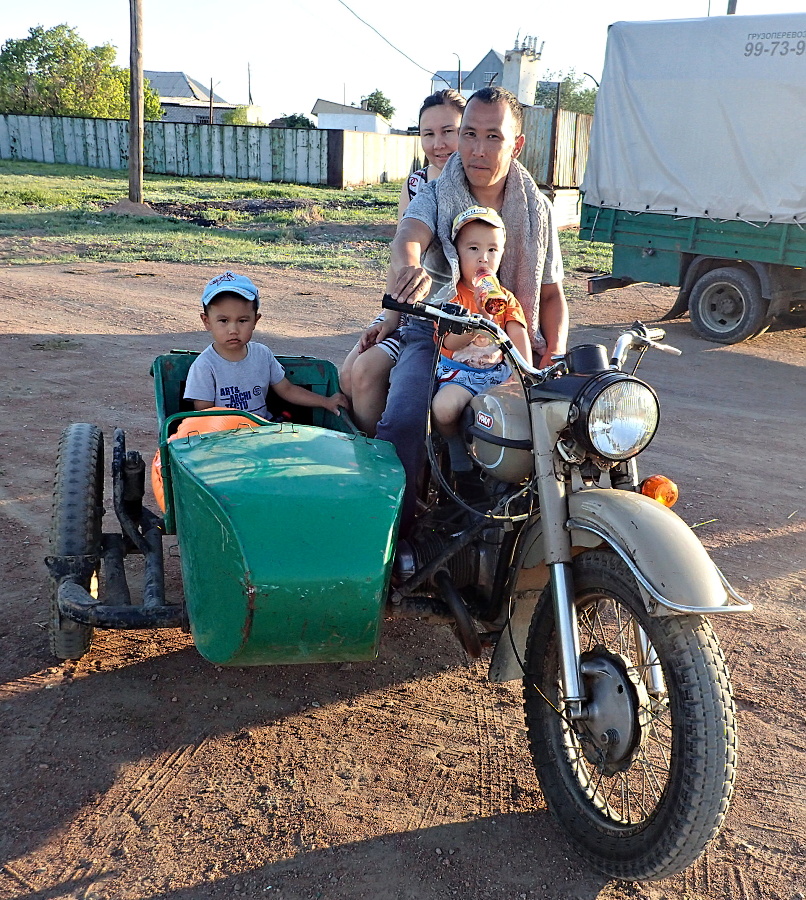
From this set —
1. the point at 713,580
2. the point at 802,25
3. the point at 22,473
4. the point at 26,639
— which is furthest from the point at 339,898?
the point at 802,25

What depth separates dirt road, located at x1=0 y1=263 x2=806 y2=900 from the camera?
7.90ft

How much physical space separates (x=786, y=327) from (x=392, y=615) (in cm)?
902

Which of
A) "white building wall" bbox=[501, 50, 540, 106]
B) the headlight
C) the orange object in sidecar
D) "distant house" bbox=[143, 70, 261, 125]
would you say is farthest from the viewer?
"distant house" bbox=[143, 70, 261, 125]

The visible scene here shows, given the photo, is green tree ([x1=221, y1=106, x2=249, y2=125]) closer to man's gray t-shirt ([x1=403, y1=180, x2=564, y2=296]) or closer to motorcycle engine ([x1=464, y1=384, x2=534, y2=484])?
man's gray t-shirt ([x1=403, y1=180, x2=564, y2=296])

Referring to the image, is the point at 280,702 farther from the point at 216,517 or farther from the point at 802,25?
the point at 802,25

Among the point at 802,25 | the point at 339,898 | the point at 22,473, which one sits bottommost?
the point at 339,898

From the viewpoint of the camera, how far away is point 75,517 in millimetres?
3385

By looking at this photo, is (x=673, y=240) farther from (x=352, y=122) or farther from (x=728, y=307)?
(x=352, y=122)

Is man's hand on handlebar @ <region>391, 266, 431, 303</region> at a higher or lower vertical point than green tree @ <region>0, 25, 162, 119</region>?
lower

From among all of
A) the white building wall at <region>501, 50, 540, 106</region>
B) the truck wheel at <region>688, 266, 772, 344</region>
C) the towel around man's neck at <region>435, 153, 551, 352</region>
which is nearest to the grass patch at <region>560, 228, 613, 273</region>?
the truck wheel at <region>688, 266, 772, 344</region>

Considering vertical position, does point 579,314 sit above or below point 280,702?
above

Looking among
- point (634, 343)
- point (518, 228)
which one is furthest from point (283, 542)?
point (518, 228)

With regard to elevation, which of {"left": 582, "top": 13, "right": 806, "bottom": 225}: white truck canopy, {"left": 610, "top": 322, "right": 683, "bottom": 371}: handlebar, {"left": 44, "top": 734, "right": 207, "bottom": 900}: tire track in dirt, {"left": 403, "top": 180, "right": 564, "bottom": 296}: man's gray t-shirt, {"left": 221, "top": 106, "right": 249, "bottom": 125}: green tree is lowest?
{"left": 44, "top": 734, "right": 207, "bottom": 900}: tire track in dirt

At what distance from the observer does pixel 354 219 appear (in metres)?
19.8
